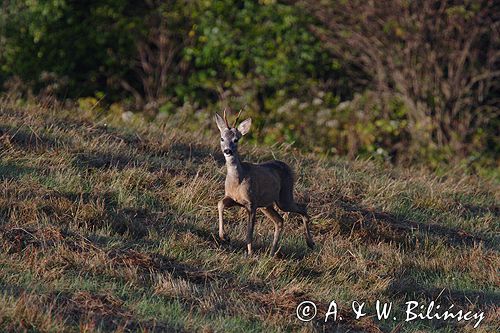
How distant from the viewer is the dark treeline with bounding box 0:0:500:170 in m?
18.8

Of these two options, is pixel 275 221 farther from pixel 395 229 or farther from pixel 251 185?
pixel 395 229

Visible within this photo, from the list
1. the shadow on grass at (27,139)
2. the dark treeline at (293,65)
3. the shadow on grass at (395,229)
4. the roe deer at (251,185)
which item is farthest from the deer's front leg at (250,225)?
the dark treeline at (293,65)

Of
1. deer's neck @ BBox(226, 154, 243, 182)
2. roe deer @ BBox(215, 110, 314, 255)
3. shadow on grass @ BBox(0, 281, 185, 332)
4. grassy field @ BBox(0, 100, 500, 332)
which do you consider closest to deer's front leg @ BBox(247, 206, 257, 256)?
roe deer @ BBox(215, 110, 314, 255)

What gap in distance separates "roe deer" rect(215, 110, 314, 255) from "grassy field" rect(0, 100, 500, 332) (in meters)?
0.30

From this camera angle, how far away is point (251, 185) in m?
9.03

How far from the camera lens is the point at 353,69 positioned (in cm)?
2084

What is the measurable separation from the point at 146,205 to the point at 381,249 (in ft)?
7.45

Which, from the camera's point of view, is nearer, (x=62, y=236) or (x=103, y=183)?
(x=62, y=236)

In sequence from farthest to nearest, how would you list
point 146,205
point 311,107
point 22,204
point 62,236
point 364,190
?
point 311,107
point 364,190
point 146,205
point 22,204
point 62,236

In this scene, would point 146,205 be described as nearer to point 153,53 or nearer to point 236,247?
point 236,247

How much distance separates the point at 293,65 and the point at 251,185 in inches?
437

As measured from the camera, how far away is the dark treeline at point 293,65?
18.8 meters

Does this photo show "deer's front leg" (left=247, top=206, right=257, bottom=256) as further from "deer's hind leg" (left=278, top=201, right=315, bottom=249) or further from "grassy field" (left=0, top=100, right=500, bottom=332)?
"deer's hind leg" (left=278, top=201, right=315, bottom=249)

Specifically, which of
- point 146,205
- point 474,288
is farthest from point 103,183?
point 474,288
